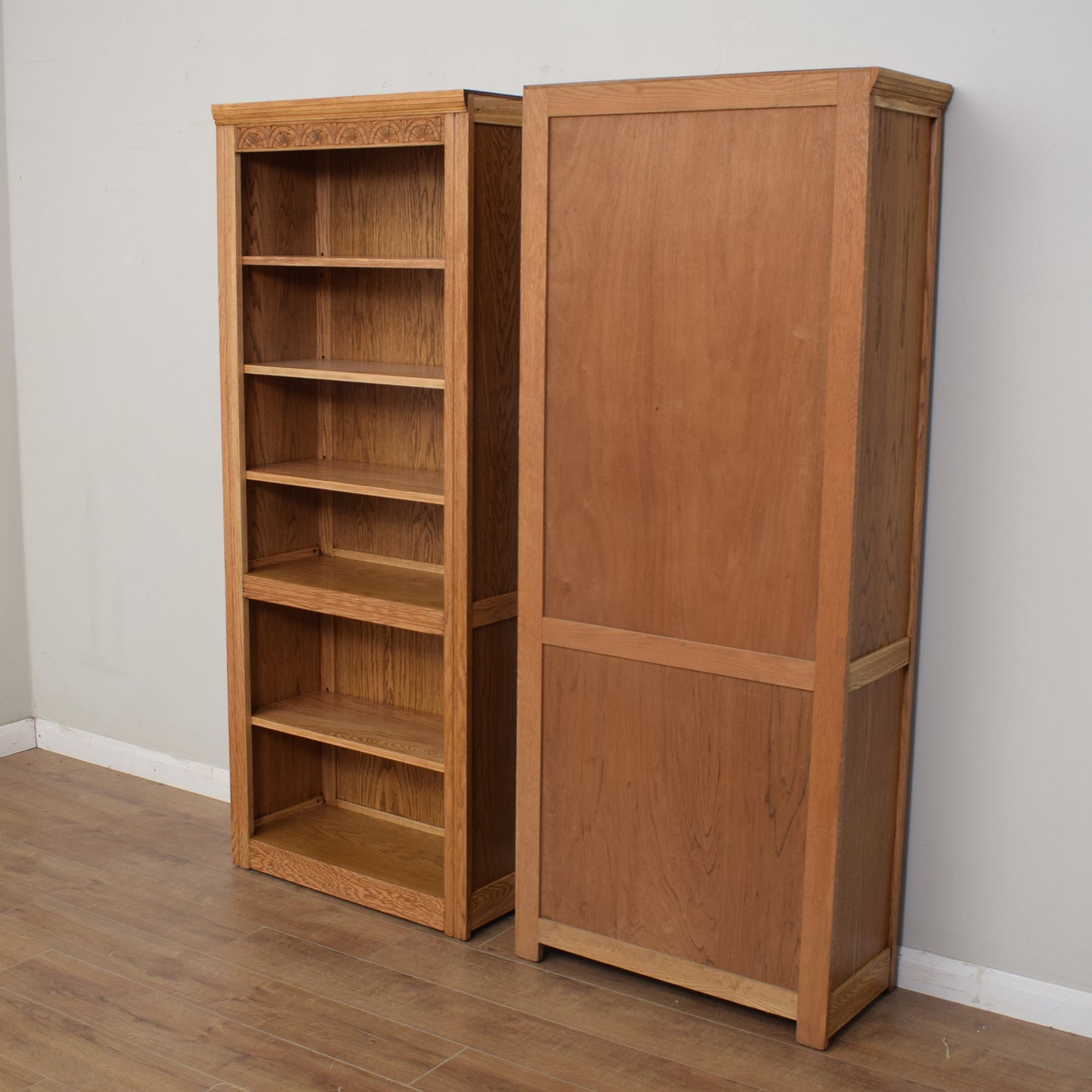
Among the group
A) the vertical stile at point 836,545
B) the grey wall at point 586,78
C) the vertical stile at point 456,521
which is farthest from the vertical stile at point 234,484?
the vertical stile at point 836,545

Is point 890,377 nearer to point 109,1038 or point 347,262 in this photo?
point 347,262

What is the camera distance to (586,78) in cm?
335

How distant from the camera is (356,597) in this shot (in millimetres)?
3504

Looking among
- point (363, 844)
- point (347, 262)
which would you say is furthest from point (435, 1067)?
point (347, 262)

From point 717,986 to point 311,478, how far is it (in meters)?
1.69

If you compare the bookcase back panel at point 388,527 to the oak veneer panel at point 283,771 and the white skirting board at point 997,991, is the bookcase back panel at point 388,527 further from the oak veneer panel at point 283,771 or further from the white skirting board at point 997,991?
the white skirting board at point 997,991

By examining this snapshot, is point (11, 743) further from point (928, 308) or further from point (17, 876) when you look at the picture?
point (928, 308)

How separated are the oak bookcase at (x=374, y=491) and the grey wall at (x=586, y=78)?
17.3 inches

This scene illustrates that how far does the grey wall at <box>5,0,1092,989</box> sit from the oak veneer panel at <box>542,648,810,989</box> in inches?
18.6

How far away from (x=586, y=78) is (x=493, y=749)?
1.77m

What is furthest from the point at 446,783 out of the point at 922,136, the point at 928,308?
the point at 922,136

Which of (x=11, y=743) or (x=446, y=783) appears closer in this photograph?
(x=446, y=783)

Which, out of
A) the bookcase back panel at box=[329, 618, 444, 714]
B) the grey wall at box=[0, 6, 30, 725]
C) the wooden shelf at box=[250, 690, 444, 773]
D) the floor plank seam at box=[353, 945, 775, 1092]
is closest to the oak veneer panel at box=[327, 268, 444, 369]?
the bookcase back panel at box=[329, 618, 444, 714]

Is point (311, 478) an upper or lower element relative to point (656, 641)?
upper
